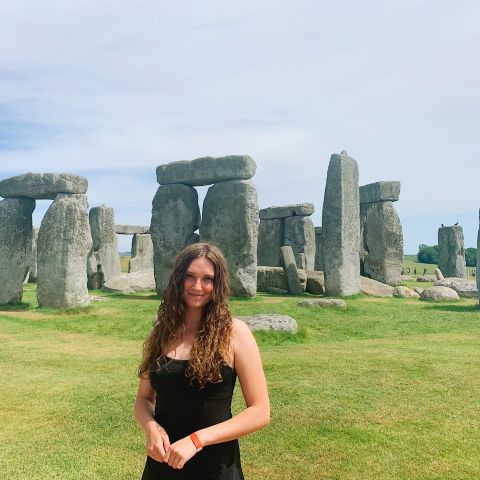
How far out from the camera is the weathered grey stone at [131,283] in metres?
18.7

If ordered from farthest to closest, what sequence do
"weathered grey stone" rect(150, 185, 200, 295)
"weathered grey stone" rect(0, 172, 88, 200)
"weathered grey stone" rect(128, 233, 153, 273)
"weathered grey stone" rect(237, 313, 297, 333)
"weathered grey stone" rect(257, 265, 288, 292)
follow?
"weathered grey stone" rect(128, 233, 153, 273), "weathered grey stone" rect(257, 265, 288, 292), "weathered grey stone" rect(150, 185, 200, 295), "weathered grey stone" rect(0, 172, 88, 200), "weathered grey stone" rect(237, 313, 297, 333)

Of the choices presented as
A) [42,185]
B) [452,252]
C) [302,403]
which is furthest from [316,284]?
[452,252]

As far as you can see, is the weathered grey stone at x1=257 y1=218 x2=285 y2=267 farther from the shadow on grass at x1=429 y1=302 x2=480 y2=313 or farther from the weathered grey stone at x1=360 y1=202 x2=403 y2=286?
the shadow on grass at x1=429 y1=302 x2=480 y2=313

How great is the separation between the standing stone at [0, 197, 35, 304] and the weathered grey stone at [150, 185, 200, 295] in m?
3.78

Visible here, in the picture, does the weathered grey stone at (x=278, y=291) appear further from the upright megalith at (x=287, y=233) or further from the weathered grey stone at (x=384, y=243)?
the weathered grey stone at (x=384, y=243)

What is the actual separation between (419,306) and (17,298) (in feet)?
31.3

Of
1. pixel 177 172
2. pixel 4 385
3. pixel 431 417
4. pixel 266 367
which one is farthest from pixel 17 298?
pixel 431 417

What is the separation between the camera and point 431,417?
17.0ft

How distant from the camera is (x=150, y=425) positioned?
8.20 feet

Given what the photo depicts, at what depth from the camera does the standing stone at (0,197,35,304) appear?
45.0 feet

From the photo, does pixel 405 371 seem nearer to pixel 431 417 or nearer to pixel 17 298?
pixel 431 417

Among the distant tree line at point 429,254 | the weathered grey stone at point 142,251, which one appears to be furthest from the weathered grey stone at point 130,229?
the distant tree line at point 429,254

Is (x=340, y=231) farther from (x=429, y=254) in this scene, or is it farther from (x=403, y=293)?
(x=429, y=254)

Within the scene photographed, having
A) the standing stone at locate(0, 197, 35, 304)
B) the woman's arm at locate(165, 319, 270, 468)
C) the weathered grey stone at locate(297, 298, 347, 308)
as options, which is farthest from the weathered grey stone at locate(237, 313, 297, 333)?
the standing stone at locate(0, 197, 35, 304)
